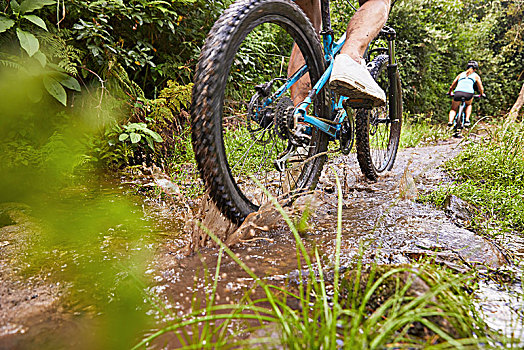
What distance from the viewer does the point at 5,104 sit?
8.64 ft

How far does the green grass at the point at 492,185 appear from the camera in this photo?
6.83 ft

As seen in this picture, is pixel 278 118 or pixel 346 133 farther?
pixel 346 133

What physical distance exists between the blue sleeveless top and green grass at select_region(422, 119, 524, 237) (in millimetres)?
6897

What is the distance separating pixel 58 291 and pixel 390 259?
1.25 metres

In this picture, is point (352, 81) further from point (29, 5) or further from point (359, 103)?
point (29, 5)

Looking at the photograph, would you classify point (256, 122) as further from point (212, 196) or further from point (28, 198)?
point (28, 198)

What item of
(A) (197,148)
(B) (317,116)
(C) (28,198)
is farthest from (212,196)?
(C) (28,198)

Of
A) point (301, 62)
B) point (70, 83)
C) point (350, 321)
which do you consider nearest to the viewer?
point (350, 321)

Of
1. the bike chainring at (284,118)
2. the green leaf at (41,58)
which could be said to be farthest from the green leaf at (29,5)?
the bike chainring at (284,118)

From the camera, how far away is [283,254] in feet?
4.94

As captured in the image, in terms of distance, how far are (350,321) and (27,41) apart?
9.24 ft

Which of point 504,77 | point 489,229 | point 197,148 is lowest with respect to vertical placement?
point 489,229

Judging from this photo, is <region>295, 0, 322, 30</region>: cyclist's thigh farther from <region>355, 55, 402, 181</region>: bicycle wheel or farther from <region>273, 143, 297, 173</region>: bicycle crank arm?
<region>273, 143, 297, 173</region>: bicycle crank arm

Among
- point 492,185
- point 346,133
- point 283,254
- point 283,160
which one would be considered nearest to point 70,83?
point 283,160
